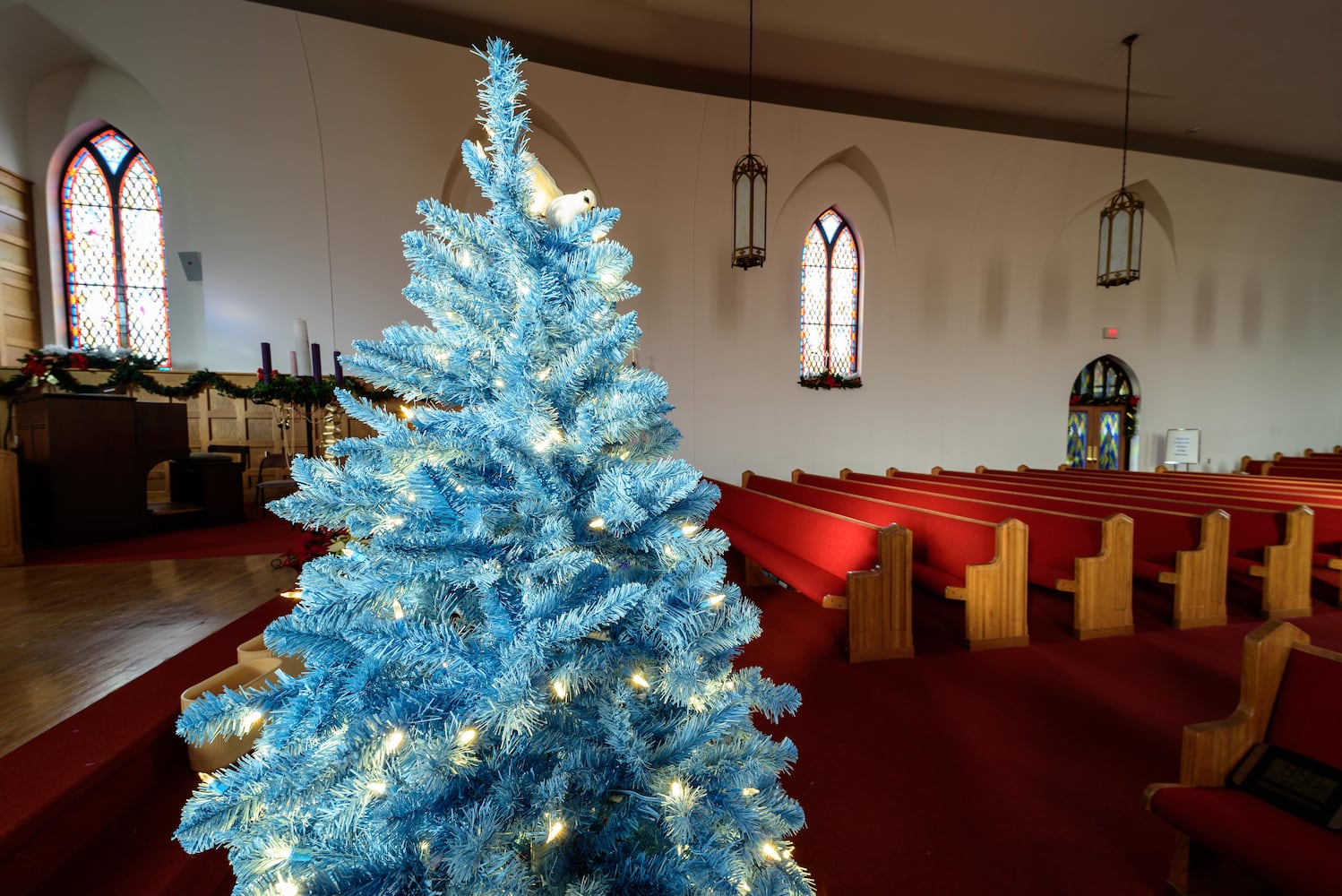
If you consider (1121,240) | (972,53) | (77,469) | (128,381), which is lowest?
(77,469)

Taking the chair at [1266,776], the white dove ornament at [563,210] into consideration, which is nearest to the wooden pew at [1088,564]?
the chair at [1266,776]

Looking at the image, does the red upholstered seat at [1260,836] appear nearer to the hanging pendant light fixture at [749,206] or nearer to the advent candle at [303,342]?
the advent candle at [303,342]

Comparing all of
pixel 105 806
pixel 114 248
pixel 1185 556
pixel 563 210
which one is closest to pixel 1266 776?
pixel 563 210

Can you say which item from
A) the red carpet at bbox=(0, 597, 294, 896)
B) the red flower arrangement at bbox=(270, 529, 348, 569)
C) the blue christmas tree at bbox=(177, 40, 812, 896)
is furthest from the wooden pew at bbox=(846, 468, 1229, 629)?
the red carpet at bbox=(0, 597, 294, 896)

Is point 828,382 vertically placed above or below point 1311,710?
above

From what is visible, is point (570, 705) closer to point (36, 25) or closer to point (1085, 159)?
point (36, 25)

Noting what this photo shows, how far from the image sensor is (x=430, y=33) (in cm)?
622

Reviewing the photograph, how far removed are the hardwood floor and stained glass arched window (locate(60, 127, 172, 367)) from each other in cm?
470

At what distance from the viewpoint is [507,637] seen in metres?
0.82

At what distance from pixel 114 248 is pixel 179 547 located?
5.22 metres

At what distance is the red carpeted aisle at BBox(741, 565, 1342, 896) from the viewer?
62.7 inches

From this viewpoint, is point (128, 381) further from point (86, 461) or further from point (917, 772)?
point (917, 772)

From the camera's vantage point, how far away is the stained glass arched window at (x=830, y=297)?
8.37 metres

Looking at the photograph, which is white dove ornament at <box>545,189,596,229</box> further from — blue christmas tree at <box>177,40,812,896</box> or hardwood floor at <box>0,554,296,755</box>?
hardwood floor at <box>0,554,296,755</box>
